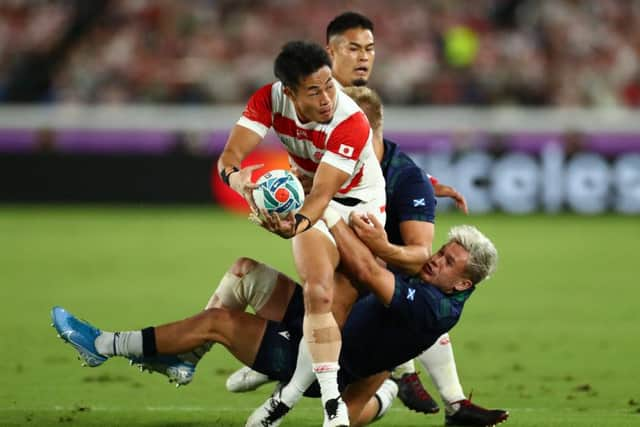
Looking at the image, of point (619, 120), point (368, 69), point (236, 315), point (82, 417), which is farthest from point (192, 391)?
point (619, 120)

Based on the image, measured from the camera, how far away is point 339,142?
6.79 metres

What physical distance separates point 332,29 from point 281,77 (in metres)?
1.94

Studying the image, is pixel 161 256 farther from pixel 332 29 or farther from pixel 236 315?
pixel 236 315

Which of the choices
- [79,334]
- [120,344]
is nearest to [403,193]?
[120,344]

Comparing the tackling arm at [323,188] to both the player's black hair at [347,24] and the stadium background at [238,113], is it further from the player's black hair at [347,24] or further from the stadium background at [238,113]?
the stadium background at [238,113]

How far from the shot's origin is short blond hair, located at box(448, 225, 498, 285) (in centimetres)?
677

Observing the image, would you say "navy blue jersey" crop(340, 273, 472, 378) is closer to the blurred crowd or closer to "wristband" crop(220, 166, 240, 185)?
"wristband" crop(220, 166, 240, 185)

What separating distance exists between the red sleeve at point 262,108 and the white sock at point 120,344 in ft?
4.80

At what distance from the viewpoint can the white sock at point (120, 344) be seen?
676 centimetres

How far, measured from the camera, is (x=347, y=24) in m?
8.73

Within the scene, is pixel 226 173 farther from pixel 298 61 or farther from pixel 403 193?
pixel 403 193

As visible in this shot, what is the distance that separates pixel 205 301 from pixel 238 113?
324 inches

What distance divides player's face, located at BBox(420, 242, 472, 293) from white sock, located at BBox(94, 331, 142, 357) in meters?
1.60

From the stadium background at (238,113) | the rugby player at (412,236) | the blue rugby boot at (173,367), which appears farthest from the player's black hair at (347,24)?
the stadium background at (238,113)
